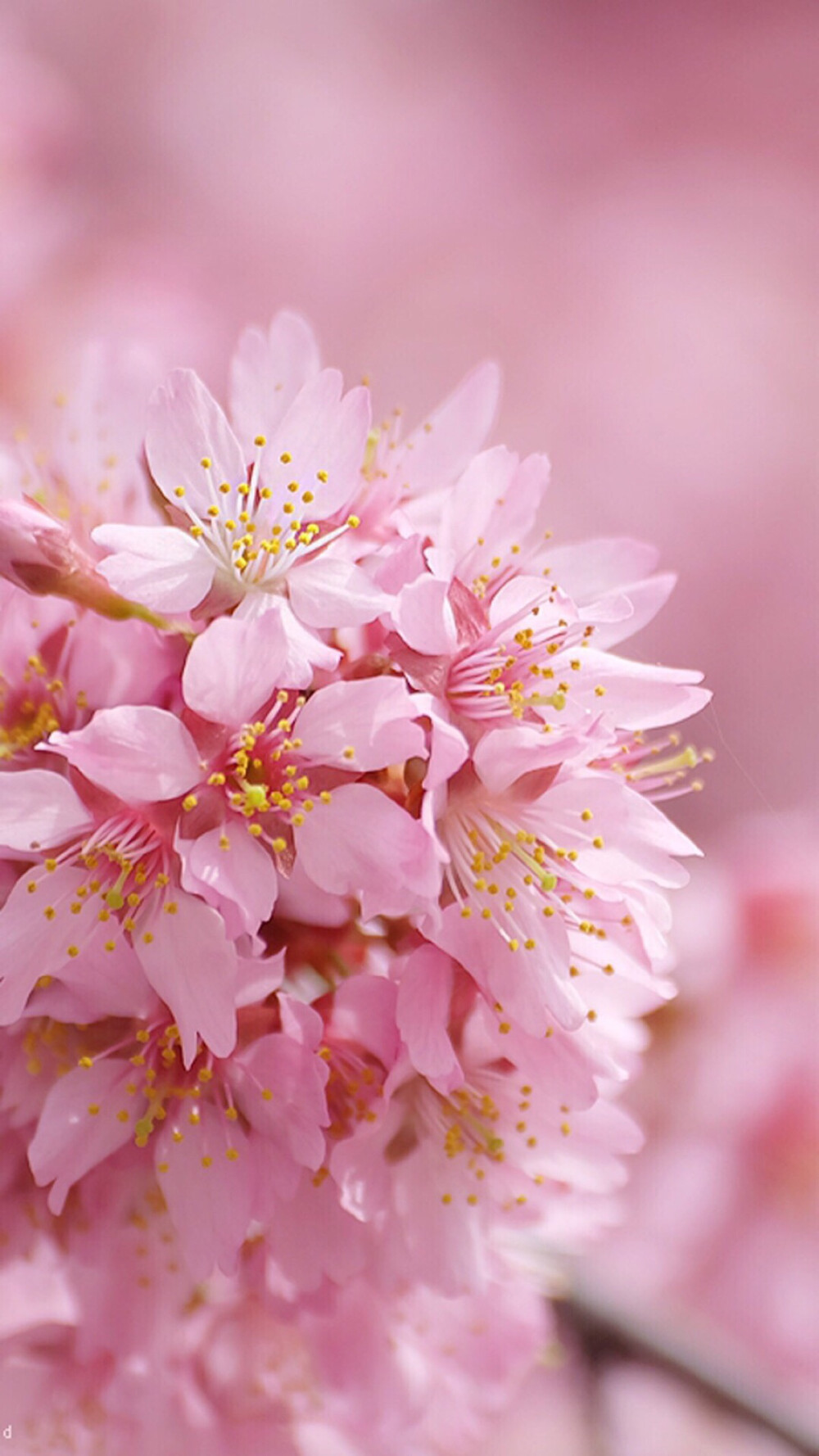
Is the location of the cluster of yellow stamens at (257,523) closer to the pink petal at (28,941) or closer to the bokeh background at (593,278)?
the pink petal at (28,941)

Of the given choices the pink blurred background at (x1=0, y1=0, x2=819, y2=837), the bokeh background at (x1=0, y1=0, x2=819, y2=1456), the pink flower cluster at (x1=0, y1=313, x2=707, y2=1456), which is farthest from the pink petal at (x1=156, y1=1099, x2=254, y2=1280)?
the pink blurred background at (x1=0, y1=0, x2=819, y2=837)

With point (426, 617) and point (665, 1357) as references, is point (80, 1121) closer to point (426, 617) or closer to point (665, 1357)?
point (426, 617)

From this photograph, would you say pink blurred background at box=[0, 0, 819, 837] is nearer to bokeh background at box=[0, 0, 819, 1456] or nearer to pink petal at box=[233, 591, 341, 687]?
bokeh background at box=[0, 0, 819, 1456]

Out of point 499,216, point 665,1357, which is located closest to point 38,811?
point 665,1357

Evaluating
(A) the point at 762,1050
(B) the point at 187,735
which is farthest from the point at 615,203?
(B) the point at 187,735

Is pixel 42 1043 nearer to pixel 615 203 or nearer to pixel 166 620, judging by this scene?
pixel 166 620

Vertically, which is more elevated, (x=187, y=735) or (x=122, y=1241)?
(x=187, y=735)
